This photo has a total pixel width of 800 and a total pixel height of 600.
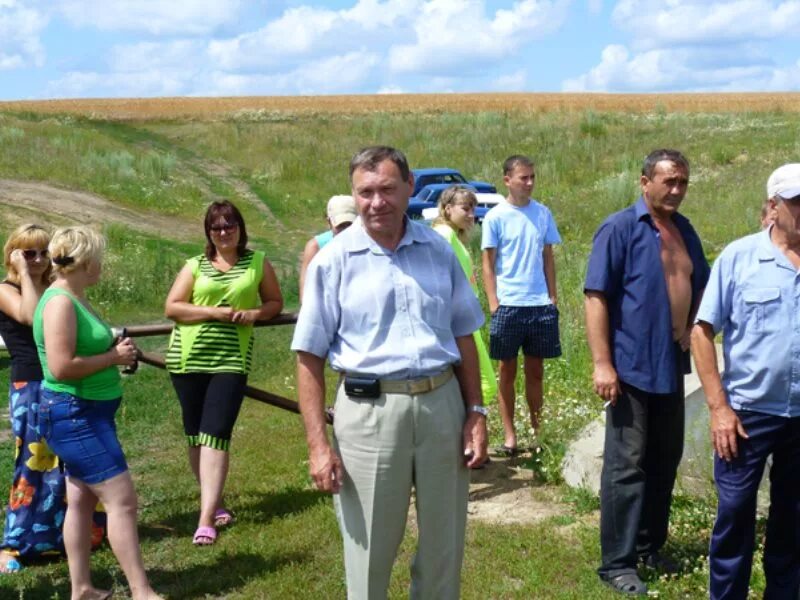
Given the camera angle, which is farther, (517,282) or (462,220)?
(517,282)

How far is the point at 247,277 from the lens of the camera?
5703 mm

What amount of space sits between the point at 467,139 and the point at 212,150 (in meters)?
10.3

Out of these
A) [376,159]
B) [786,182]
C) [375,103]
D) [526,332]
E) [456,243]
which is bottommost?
[526,332]

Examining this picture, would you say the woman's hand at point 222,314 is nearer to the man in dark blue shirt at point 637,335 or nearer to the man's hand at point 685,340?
the man in dark blue shirt at point 637,335

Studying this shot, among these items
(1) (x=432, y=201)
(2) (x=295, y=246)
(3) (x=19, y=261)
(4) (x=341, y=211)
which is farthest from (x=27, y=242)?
(1) (x=432, y=201)

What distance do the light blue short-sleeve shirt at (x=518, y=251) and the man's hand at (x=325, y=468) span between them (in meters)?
3.29

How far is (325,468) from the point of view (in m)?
3.49

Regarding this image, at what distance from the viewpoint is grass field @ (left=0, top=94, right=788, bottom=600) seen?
5066 millimetres

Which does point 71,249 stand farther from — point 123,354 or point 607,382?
point 607,382

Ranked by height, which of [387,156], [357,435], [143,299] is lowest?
[143,299]

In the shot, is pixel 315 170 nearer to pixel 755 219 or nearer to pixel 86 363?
pixel 755 219

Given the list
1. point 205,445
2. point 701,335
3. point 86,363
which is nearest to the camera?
point 701,335

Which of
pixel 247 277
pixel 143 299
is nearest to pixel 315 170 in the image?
pixel 143 299

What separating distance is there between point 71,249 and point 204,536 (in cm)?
194
